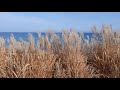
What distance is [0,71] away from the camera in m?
3.00

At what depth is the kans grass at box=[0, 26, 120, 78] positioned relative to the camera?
2.99 metres

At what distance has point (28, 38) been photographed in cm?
316

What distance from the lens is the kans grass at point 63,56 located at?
2988 mm

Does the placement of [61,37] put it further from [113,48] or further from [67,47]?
[113,48]

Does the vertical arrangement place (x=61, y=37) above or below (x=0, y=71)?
above

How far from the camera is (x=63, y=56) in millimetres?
3246
